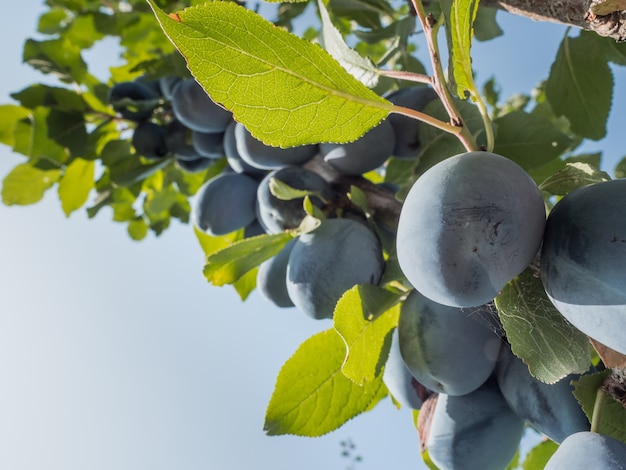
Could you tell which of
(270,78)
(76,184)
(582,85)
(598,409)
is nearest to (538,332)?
(598,409)

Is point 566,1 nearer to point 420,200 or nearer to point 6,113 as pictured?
point 420,200

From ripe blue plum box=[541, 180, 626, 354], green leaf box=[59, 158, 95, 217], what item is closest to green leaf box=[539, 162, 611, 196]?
ripe blue plum box=[541, 180, 626, 354]

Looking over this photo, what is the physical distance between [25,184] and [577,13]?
6.75 ft

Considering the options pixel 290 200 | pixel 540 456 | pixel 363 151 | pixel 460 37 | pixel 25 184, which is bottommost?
pixel 25 184

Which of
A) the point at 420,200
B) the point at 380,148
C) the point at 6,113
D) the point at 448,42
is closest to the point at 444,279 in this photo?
the point at 420,200

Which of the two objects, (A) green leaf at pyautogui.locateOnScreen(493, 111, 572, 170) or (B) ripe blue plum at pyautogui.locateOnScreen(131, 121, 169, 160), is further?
Result: (B) ripe blue plum at pyautogui.locateOnScreen(131, 121, 169, 160)

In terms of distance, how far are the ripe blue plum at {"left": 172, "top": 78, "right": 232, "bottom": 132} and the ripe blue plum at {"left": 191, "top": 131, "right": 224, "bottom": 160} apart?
10cm

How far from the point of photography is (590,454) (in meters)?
0.68

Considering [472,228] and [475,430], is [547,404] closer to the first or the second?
[475,430]

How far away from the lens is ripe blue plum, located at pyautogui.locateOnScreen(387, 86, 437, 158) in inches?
50.1

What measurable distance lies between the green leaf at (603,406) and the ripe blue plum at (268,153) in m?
0.77

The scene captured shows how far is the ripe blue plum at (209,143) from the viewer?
1.74m

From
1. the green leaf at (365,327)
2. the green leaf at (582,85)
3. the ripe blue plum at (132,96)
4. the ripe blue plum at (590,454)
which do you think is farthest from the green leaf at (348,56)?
the ripe blue plum at (132,96)

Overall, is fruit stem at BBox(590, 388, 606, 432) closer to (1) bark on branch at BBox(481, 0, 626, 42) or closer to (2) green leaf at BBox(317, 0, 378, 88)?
(1) bark on branch at BBox(481, 0, 626, 42)
